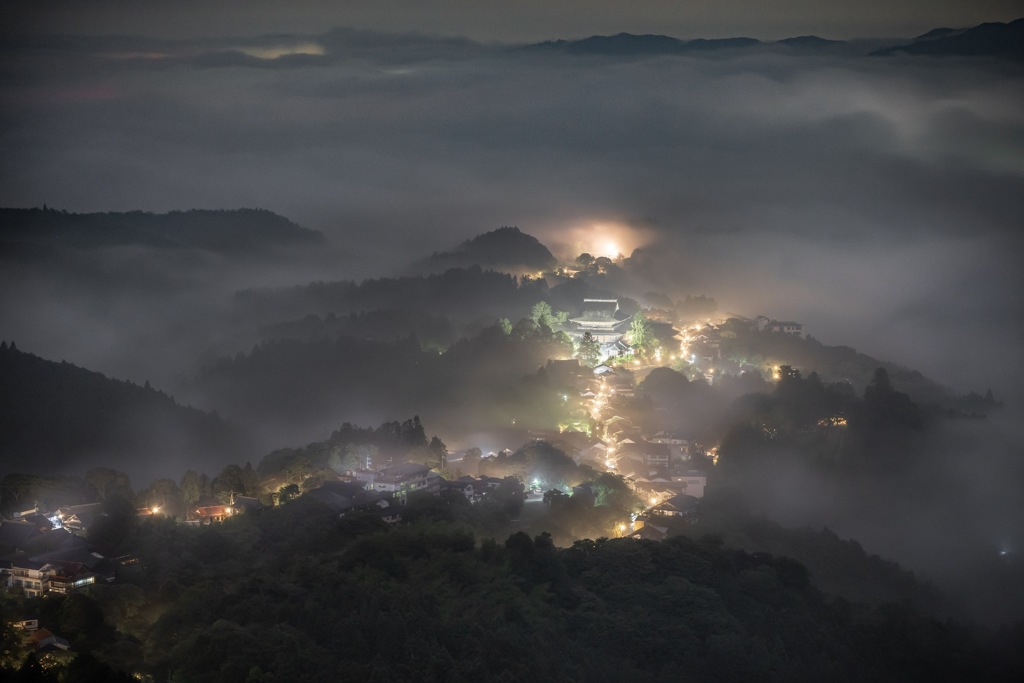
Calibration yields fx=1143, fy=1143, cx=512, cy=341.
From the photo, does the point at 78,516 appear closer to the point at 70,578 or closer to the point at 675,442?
the point at 70,578

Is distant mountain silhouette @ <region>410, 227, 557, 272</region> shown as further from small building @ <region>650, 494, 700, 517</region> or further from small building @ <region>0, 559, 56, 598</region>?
small building @ <region>0, 559, 56, 598</region>

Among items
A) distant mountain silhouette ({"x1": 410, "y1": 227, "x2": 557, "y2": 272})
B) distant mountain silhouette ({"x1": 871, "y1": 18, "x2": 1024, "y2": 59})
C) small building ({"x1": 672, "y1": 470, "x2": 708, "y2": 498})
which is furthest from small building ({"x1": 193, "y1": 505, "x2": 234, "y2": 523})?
distant mountain silhouette ({"x1": 871, "y1": 18, "x2": 1024, "y2": 59})

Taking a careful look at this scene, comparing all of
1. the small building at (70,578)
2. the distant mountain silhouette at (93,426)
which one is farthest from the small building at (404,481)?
the small building at (70,578)

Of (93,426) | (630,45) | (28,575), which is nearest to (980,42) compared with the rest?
(630,45)

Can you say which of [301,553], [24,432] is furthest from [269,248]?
[301,553]

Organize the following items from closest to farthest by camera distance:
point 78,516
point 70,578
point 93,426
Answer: point 70,578
point 78,516
point 93,426
